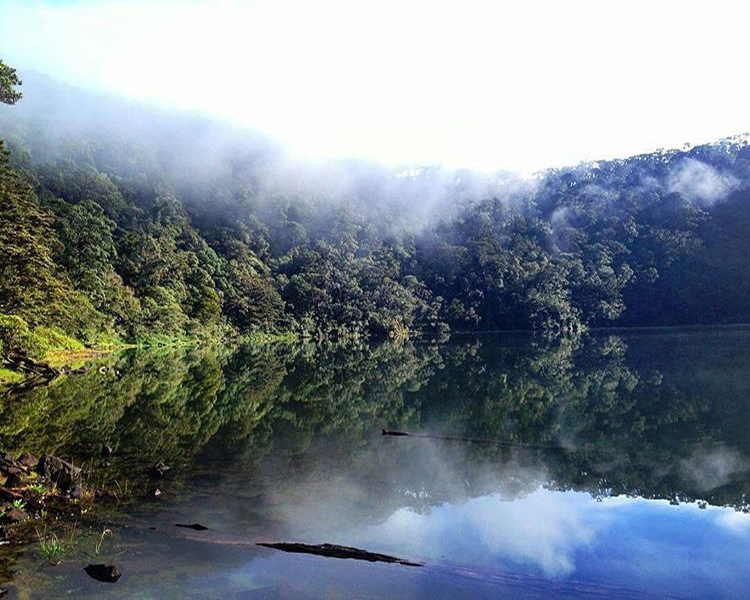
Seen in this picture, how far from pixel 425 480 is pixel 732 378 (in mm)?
24071

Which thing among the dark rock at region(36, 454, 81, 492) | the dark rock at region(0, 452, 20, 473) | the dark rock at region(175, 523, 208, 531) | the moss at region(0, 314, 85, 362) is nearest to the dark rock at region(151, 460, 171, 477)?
the dark rock at region(36, 454, 81, 492)

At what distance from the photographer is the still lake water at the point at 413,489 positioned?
8703mm

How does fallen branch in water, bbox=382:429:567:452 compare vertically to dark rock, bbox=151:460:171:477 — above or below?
above

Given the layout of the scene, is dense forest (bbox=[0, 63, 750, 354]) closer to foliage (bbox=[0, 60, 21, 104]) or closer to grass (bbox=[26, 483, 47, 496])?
foliage (bbox=[0, 60, 21, 104])

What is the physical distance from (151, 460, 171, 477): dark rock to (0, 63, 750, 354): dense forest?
2809 cm

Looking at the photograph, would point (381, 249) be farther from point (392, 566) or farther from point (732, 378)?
point (392, 566)

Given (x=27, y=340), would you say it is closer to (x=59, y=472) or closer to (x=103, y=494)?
(x=59, y=472)

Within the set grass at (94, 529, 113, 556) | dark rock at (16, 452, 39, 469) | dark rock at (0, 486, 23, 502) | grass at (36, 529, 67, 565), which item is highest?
dark rock at (16, 452, 39, 469)

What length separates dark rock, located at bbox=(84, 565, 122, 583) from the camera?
323 inches

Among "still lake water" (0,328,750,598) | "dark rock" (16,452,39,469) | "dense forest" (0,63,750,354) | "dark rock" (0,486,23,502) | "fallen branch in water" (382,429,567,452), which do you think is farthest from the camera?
"dense forest" (0,63,750,354)

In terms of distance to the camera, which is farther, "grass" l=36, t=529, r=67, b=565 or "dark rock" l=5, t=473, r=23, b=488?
"dark rock" l=5, t=473, r=23, b=488

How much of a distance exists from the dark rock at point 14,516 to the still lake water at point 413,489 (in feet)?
3.58

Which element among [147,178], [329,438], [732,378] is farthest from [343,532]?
[147,178]

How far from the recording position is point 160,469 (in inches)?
570
